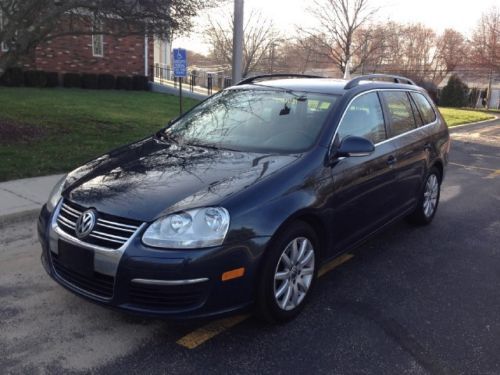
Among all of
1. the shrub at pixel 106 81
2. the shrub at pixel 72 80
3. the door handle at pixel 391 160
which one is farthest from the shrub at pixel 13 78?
the door handle at pixel 391 160

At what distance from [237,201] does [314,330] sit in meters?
1.08

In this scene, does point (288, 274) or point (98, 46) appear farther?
point (98, 46)

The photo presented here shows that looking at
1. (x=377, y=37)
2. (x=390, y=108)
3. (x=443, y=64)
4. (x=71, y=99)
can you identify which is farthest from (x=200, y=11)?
(x=443, y=64)

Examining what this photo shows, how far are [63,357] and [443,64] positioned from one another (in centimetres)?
5658

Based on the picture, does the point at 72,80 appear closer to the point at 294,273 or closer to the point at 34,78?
the point at 34,78

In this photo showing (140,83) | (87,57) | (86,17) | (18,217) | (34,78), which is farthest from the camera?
(140,83)

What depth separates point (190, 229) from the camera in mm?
2926

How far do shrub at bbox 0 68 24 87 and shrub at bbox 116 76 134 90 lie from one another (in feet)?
14.8

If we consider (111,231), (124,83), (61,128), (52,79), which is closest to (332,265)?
(111,231)

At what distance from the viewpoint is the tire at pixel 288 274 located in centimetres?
317

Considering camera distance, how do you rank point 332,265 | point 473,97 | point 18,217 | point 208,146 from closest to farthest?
point 208,146 < point 332,265 < point 18,217 < point 473,97

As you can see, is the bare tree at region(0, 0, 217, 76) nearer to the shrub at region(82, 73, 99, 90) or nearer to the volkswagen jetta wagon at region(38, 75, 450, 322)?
the volkswagen jetta wagon at region(38, 75, 450, 322)

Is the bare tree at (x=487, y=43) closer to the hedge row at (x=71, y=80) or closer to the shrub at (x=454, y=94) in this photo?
the shrub at (x=454, y=94)

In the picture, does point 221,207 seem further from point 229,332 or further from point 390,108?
point 390,108
